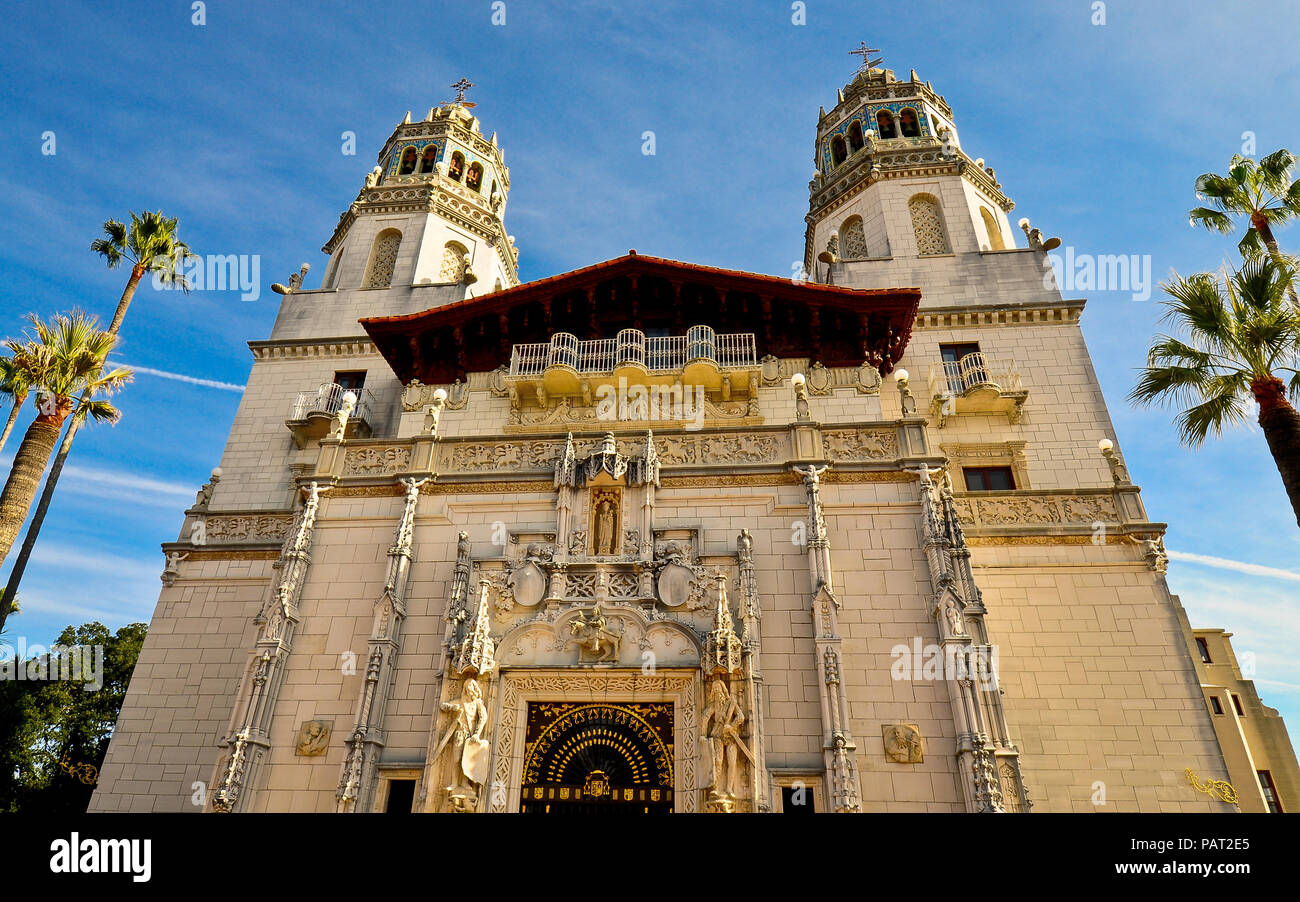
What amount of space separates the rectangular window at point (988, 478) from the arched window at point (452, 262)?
1813cm

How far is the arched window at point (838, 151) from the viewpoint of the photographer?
29891 mm

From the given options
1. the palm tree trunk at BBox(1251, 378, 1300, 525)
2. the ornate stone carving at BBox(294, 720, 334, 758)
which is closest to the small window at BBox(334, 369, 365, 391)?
the ornate stone carving at BBox(294, 720, 334, 758)

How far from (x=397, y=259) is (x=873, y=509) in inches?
750

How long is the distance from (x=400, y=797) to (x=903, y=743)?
29.2 feet

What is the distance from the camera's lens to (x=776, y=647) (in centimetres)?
1475

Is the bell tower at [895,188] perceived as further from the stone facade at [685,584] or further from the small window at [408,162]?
the small window at [408,162]

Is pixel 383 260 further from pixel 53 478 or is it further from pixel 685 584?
pixel 685 584

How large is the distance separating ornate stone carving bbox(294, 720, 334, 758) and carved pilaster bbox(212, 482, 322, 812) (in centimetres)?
58

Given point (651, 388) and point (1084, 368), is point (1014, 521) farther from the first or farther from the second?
point (651, 388)

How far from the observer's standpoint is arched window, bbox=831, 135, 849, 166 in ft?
98.1

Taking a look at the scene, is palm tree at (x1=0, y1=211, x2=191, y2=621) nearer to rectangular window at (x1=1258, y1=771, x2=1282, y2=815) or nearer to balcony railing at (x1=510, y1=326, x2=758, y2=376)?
balcony railing at (x1=510, y1=326, x2=758, y2=376)

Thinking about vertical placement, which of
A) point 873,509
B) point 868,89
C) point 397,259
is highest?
point 868,89

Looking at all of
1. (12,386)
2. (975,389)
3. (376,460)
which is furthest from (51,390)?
(975,389)
